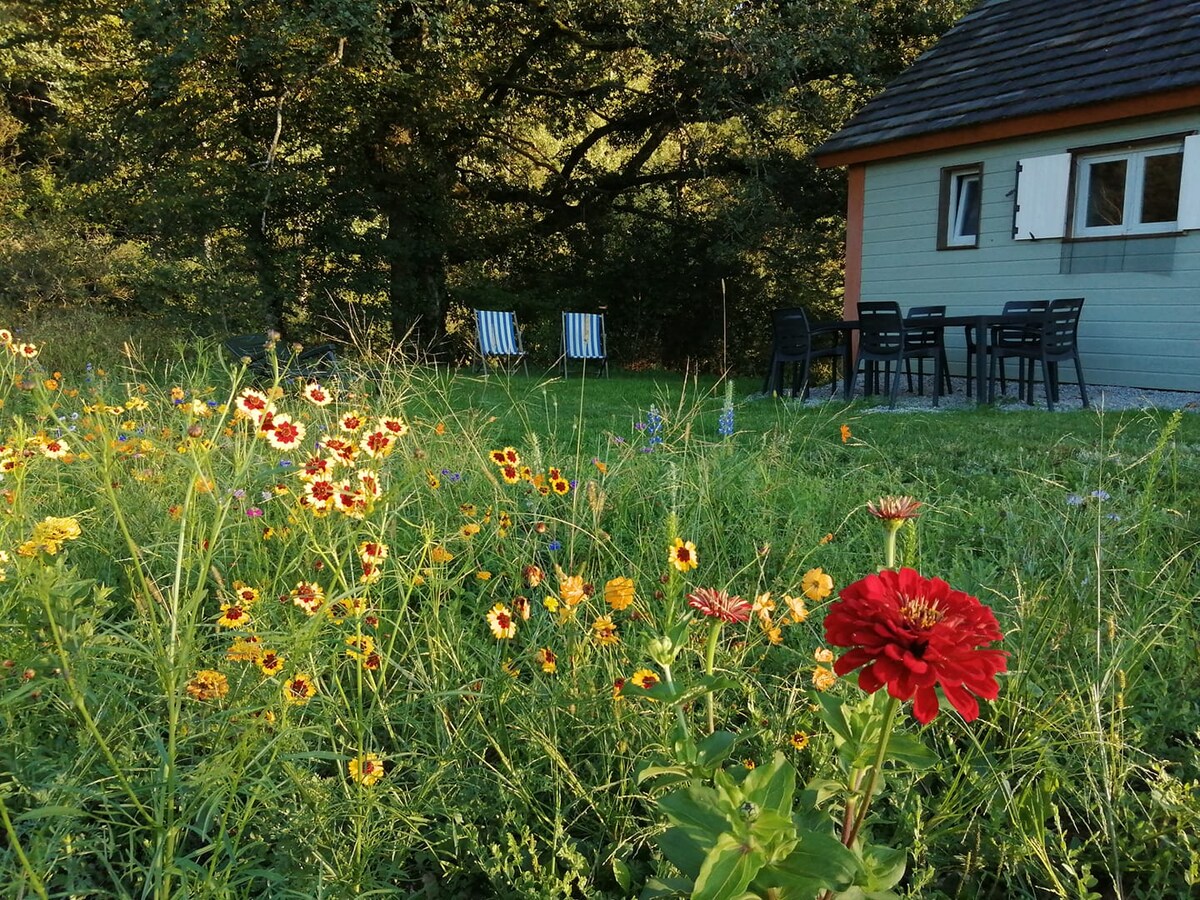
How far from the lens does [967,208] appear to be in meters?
8.12

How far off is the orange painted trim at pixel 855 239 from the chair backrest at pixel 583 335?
2716 mm

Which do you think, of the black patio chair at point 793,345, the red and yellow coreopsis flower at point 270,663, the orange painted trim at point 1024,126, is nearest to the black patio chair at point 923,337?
the black patio chair at point 793,345

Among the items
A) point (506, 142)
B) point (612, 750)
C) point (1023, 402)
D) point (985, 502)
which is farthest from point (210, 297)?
point (612, 750)

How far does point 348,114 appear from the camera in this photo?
10.0 metres

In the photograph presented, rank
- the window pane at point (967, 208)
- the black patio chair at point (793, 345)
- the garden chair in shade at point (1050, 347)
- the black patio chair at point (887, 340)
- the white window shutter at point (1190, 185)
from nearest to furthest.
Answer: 1. the garden chair in shade at point (1050, 347)
2. the black patio chair at point (887, 340)
3. the white window shutter at point (1190, 185)
4. the black patio chair at point (793, 345)
5. the window pane at point (967, 208)

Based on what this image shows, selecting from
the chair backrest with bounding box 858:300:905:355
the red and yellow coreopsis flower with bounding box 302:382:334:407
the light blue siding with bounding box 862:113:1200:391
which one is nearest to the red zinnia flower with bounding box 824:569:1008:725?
the red and yellow coreopsis flower with bounding box 302:382:334:407

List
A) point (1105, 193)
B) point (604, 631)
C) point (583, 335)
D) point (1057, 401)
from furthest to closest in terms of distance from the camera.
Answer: point (583, 335) → point (1105, 193) → point (1057, 401) → point (604, 631)

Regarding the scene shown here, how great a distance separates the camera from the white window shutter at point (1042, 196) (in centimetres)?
711

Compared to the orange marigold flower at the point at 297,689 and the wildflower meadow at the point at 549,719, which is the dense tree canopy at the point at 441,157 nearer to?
the wildflower meadow at the point at 549,719

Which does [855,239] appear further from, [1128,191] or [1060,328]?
[1060,328]

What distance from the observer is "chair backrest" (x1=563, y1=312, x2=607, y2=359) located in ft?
31.5

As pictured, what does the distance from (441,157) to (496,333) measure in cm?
325

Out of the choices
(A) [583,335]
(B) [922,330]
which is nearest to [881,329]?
(B) [922,330]

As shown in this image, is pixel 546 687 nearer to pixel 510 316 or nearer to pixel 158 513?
pixel 158 513
